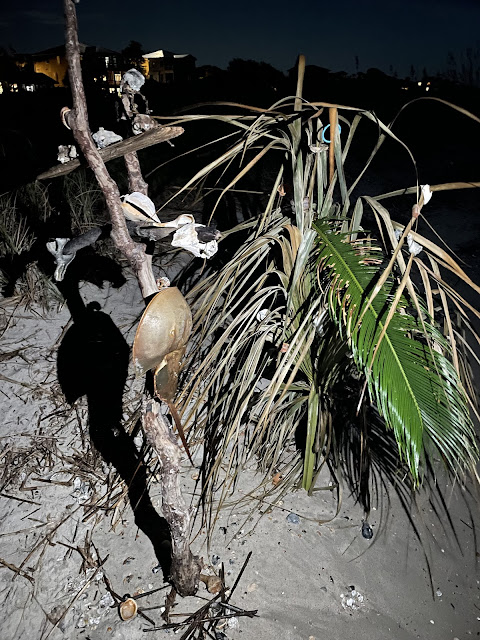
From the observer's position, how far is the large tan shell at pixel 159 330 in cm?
81

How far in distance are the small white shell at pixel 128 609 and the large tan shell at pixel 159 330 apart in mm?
1095

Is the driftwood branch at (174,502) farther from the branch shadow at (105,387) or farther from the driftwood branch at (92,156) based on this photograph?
the driftwood branch at (92,156)

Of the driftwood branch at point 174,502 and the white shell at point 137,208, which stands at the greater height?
the white shell at point 137,208

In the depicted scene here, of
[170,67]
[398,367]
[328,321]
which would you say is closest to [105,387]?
[328,321]

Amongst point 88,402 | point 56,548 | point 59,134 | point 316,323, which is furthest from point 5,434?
point 59,134

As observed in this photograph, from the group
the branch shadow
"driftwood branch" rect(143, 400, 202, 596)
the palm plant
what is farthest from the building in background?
"driftwood branch" rect(143, 400, 202, 596)

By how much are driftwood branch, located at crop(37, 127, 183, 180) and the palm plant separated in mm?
474

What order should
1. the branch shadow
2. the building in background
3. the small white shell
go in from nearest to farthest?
the small white shell → the branch shadow → the building in background

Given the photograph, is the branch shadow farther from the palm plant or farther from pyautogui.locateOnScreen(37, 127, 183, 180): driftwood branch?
pyautogui.locateOnScreen(37, 127, 183, 180): driftwood branch

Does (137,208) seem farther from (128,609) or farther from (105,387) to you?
(105,387)

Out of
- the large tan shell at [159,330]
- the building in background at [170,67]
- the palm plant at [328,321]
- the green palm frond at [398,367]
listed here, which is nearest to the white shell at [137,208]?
the large tan shell at [159,330]

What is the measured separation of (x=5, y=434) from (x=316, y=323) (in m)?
1.75

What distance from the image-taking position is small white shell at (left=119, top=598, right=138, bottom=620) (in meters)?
1.42

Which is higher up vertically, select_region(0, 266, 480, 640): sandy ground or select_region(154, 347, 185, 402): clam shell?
select_region(154, 347, 185, 402): clam shell
